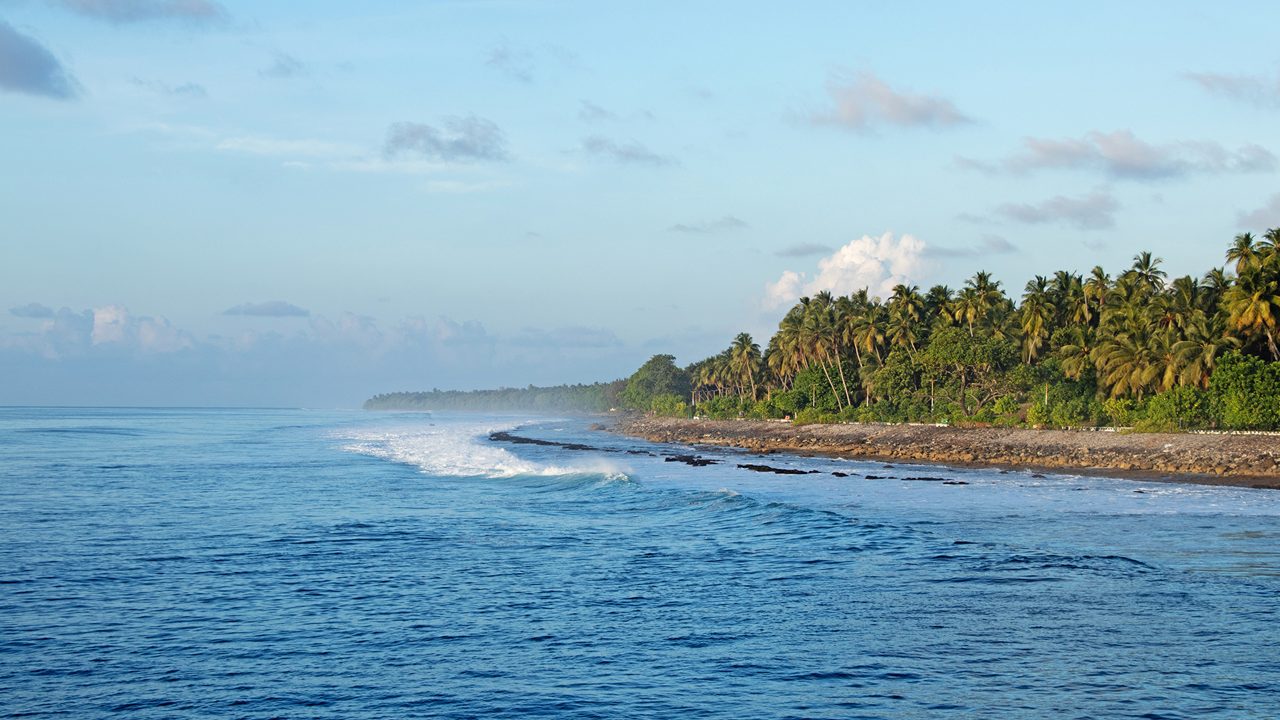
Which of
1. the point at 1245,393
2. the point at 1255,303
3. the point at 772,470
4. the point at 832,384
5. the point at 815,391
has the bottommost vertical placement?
the point at 772,470

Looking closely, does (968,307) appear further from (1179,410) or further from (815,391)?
(1179,410)

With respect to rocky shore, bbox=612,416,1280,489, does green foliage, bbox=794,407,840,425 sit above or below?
above

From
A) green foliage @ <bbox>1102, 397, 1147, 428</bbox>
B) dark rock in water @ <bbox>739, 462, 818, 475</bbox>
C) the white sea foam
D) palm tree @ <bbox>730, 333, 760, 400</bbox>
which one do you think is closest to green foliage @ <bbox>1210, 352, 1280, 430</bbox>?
green foliage @ <bbox>1102, 397, 1147, 428</bbox>

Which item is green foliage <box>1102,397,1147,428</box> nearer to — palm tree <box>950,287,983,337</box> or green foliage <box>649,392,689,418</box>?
palm tree <box>950,287,983,337</box>

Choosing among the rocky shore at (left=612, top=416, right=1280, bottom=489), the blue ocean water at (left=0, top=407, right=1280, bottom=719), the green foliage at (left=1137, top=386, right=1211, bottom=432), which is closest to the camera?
the blue ocean water at (left=0, top=407, right=1280, bottom=719)

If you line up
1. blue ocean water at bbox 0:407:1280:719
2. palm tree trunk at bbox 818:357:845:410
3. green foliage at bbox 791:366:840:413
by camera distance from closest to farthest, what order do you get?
blue ocean water at bbox 0:407:1280:719, palm tree trunk at bbox 818:357:845:410, green foliage at bbox 791:366:840:413

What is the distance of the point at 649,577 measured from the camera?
2259 cm

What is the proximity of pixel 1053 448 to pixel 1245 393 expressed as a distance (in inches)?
518

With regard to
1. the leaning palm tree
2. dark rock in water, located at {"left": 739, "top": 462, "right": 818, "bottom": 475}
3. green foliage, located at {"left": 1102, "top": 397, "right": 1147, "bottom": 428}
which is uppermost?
the leaning palm tree

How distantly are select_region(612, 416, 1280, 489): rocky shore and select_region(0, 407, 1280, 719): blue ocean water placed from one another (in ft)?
51.5

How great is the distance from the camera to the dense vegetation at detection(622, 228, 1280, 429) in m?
61.4

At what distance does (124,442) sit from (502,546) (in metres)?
80.8

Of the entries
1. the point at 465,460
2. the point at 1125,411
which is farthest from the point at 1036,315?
the point at 465,460

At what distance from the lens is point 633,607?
62.6ft
